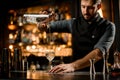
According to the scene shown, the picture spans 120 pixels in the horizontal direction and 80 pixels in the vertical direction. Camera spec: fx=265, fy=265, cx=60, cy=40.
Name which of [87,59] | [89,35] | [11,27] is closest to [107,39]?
[89,35]

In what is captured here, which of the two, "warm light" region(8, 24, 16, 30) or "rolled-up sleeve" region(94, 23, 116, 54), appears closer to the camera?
"rolled-up sleeve" region(94, 23, 116, 54)

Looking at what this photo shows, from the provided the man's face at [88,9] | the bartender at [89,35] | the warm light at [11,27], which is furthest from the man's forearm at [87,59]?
the warm light at [11,27]

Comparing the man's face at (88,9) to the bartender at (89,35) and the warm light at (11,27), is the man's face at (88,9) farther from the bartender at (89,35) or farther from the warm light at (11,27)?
the warm light at (11,27)

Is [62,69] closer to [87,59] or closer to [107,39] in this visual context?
[87,59]

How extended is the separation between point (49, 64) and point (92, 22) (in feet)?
2.58

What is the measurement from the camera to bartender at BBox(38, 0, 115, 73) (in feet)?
10.6

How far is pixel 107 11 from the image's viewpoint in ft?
10.6

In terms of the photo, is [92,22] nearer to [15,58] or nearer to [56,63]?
[56,63]

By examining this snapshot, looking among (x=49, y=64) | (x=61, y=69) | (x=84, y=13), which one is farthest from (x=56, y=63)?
(x=84, y=13)

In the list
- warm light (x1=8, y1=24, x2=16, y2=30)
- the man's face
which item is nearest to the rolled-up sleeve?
the man's face

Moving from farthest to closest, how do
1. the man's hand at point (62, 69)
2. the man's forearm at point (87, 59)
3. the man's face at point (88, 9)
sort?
the man's face at point (88, 9) < the man's forearm at point (87, 59) < the man's hand at point (62, 69)

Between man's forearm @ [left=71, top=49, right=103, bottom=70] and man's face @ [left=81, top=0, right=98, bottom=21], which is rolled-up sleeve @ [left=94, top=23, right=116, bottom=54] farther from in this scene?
man's face @ [left=81, top=0, right=98, bottom=21]

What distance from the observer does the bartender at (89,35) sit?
10.6 feet

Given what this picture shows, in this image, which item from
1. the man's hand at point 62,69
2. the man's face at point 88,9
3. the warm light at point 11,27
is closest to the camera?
the man's hand at point 62,69
